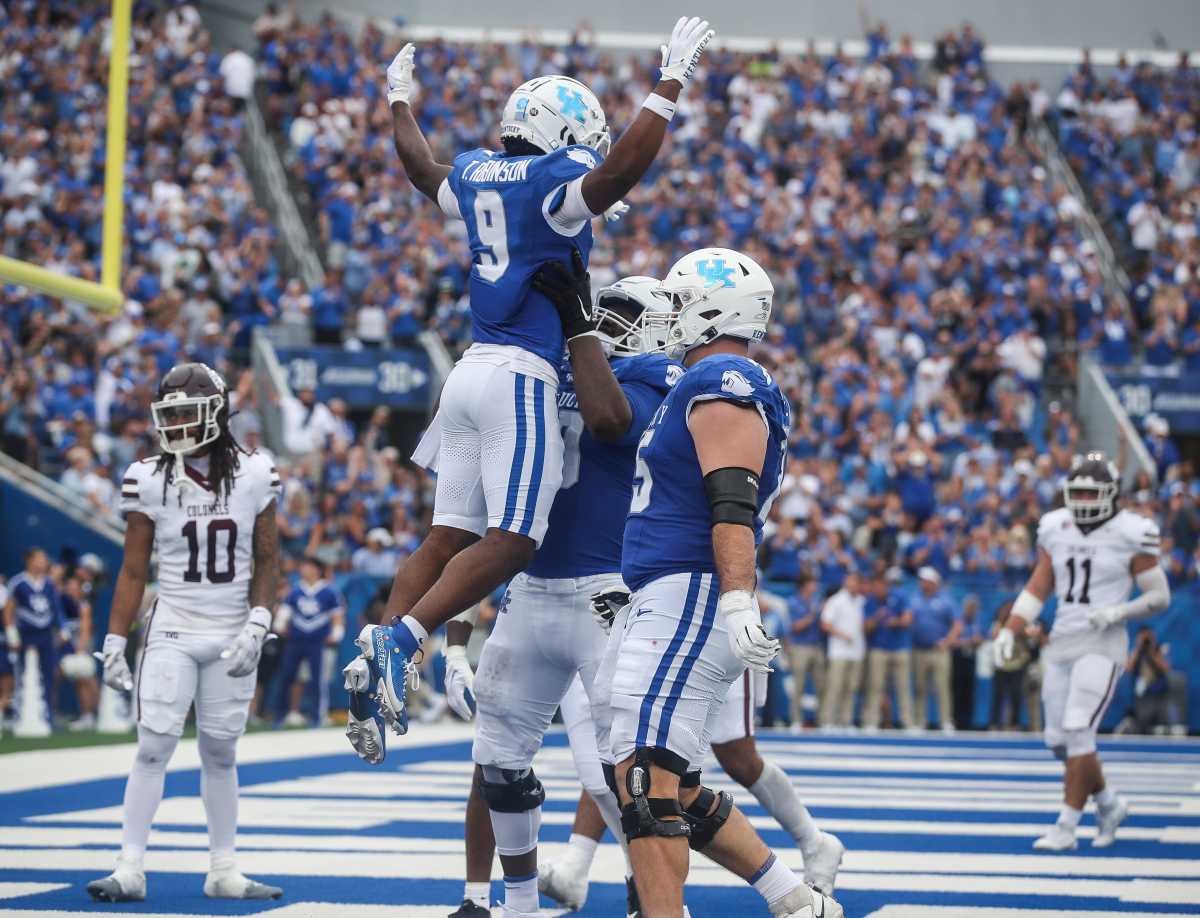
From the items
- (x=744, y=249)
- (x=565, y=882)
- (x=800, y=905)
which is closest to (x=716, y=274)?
(x=800, y=905)

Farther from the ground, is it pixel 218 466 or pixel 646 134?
pixel 646 134

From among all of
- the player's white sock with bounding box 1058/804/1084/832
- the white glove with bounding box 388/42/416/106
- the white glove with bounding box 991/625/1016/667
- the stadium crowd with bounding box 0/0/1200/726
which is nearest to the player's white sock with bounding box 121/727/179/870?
the white glove with bounding box 388/42/416/106

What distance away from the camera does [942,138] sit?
27000 mm

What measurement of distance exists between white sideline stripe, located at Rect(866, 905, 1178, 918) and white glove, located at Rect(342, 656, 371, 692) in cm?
214

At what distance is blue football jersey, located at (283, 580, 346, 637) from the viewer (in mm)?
17266

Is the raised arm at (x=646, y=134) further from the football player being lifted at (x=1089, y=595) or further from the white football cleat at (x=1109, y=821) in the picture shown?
the white football cleat at (x=1109, y=821)

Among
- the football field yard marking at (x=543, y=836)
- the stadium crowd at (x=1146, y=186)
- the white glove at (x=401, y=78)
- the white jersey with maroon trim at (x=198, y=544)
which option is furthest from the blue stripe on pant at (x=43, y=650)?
the stadium crowd at (x=1146, y=186)

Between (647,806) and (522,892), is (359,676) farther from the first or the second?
(522,892)

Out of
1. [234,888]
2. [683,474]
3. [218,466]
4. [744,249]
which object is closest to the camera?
[683,474]

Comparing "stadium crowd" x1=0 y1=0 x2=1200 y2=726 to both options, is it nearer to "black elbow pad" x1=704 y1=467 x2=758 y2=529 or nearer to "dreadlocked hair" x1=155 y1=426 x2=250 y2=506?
"dreadlocked hair" x1=155 y1=426 x2=250 y2=506

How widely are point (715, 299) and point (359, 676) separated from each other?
1.54 m

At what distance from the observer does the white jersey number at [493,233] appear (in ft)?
19.3

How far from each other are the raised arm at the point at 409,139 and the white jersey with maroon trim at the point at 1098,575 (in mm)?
4503

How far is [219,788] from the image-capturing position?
7.00 meters
